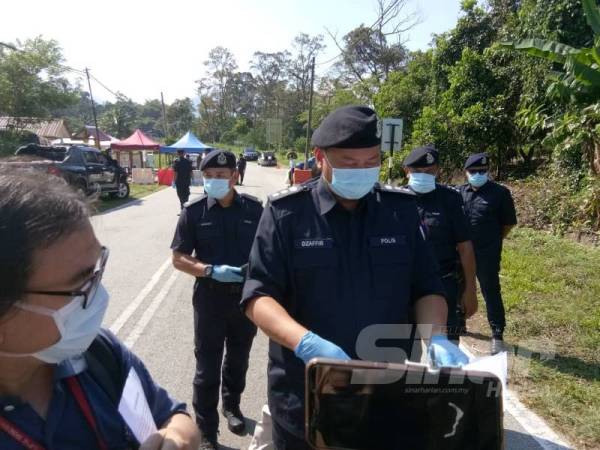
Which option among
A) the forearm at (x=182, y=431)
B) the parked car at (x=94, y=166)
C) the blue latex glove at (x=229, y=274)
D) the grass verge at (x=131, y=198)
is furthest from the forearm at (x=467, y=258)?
the parked car at (x=94, y=166)

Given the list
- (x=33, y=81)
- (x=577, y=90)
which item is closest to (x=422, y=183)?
(x=577, y=90)

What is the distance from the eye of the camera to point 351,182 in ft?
6.49

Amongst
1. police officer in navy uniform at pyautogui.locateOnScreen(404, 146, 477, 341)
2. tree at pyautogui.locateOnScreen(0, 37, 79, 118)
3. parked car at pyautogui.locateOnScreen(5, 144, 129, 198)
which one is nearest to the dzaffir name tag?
police officer in navy uniform at pyautogui.locateOnScreen(404, 146, 477, 341)

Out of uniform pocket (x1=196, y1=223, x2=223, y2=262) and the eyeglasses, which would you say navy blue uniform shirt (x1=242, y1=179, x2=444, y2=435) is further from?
uniform pocket (x1=196, y1=223, x2=223, y2=262)

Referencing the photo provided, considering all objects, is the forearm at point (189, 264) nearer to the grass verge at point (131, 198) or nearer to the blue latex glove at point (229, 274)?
the blue latex glove at point (229, 274)

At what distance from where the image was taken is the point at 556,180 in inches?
428

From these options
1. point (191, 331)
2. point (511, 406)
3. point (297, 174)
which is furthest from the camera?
point (297, 174)

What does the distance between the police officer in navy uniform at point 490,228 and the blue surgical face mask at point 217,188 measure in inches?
113

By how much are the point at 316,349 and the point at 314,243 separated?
1.40 feet

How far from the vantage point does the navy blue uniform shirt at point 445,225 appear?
12.7 feet

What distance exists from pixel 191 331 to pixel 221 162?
2.43 meters

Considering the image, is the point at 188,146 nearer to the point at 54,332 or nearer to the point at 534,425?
the point at 534,425

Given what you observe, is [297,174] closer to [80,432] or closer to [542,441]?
[542,441]

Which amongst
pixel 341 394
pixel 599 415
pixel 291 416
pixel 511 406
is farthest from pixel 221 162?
pixel 599 415
